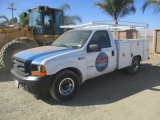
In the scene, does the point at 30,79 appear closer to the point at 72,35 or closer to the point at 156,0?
the point at 72,35

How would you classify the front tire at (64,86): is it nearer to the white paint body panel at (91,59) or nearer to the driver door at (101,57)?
the white paint body panel at (91,59)

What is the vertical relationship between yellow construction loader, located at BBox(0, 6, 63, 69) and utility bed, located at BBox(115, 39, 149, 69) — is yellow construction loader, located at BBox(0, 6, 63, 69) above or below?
above

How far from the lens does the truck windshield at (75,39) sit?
541 centimetres

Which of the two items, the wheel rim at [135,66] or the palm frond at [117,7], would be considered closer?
the wheel rim at [135,66]

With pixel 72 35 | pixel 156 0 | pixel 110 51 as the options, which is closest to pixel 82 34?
pixel 72 35

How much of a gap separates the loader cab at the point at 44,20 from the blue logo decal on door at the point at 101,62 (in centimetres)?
435

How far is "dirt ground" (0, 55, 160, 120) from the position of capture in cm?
411

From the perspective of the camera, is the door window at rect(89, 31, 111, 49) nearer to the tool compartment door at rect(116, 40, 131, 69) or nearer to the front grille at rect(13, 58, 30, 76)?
the tool compartment door at rect(116, 40, 131, 69)

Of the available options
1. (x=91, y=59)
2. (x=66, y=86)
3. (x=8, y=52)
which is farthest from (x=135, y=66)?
(x=8, y=52)

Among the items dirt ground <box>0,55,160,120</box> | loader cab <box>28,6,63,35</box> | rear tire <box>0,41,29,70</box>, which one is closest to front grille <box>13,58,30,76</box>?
dirt ground <box>0,55,160,120</box>

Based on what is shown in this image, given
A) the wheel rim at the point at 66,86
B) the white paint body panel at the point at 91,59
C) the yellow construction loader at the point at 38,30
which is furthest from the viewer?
the yellow construction loader at the point at 38,30

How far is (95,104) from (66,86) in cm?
90

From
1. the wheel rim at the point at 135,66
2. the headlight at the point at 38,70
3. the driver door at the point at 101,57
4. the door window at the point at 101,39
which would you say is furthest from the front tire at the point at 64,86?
the wheel rim at the point at 135,66

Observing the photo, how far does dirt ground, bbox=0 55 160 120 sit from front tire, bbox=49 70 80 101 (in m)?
0.18
